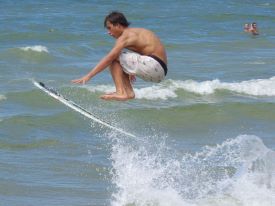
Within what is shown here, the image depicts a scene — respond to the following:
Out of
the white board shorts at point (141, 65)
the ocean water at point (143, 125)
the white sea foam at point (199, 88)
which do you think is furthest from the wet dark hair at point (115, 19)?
the white sea foam at point (199, 88)

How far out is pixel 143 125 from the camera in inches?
674

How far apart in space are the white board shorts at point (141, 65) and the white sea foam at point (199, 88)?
9.86 metres

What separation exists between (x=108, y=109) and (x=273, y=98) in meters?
4.13

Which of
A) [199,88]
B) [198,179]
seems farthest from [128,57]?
[199,88]

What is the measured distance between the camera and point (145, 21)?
133 ft

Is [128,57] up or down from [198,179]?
up

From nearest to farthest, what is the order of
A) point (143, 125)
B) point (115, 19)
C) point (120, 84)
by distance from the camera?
point (115, 19) < point (120, 84) < point (143, 125)

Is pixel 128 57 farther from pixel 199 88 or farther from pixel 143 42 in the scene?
pixel 199 88

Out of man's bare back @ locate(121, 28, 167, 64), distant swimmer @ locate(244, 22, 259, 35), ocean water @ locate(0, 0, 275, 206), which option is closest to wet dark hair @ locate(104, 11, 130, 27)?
man's bare back @ locate(121, 28, 167, 64)

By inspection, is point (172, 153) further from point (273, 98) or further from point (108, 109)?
point (273, 98)

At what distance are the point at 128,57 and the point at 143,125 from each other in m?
7.32

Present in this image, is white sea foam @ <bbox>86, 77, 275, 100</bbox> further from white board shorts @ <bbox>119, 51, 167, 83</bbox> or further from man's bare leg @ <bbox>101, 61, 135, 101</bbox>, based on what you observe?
white board shorts @ <bbox>119, 51, 167, 83</bbox>

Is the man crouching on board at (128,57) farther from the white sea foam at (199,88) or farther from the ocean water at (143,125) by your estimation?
the white sea foam at (199,88)

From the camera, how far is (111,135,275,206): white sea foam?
10.4 metres
